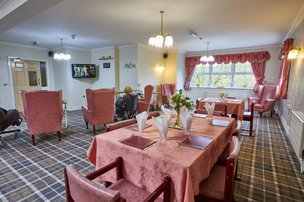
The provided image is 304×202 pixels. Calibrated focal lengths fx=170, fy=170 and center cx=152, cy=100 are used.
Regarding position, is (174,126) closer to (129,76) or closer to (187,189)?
(187,189)

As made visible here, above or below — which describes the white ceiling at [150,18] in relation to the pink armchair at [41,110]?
above

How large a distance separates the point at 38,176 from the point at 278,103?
6832 millimetres

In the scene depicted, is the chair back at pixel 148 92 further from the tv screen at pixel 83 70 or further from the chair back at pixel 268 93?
the chair back at pixel 268 93

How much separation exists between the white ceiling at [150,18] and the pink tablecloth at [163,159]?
1.83 m

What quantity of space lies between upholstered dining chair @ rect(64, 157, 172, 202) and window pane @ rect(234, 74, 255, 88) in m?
6.64

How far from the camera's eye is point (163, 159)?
45.9 inches

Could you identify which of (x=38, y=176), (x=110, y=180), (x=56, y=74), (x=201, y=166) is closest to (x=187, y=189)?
(x=201, y=166)

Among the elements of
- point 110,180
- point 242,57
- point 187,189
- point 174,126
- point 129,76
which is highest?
point 242,57

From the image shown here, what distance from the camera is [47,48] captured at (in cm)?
664

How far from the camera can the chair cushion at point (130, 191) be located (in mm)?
1177

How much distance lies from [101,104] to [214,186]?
2984 millimetres

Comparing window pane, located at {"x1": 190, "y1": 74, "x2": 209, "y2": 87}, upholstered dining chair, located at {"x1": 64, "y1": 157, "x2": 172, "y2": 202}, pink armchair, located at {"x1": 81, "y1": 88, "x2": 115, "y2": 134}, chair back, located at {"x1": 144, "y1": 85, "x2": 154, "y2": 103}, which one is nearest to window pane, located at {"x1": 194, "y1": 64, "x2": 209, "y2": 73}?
window pane, located at {"x1": 190, "y1": 74, "x2": 209, "y2": 87}

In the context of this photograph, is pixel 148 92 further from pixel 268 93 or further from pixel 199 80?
pixel 268 93

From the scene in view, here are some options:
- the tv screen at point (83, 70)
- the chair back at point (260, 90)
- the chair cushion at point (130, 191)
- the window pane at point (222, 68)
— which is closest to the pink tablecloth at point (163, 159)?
the chair cushion at point (130, 191)
